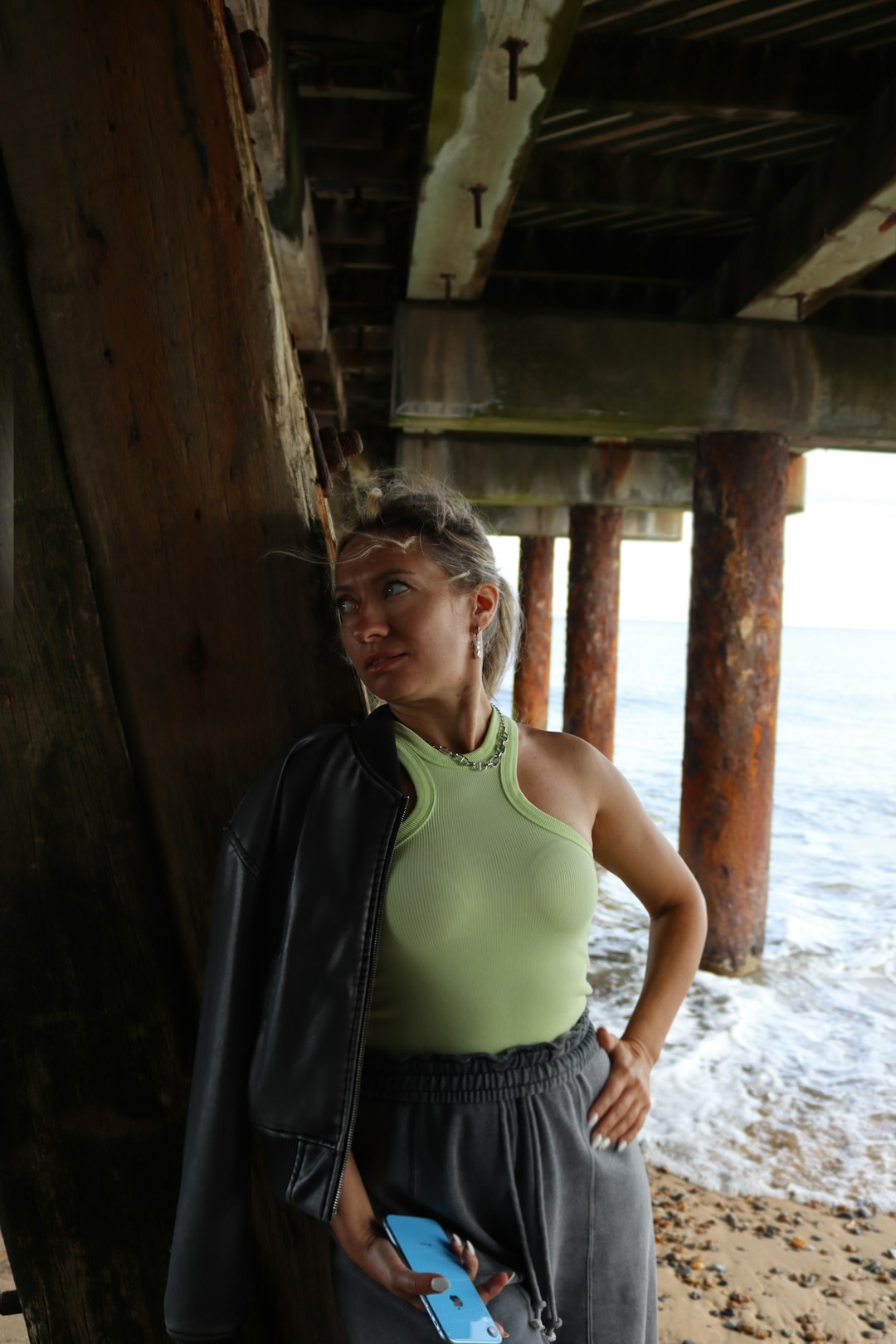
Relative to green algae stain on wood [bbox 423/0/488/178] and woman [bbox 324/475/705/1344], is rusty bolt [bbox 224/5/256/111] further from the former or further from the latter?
green algae stain on wood [bbox 423/0/488/178]

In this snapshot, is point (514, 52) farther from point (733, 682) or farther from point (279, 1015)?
point (733, 682)

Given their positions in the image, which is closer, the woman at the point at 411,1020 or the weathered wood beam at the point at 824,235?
the woman at the point at 411,1020

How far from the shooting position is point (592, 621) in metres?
11.7

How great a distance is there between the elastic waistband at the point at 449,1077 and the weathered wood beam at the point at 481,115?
2.76 metres

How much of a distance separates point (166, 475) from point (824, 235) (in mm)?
4038

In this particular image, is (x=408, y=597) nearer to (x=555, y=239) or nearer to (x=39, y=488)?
(x=39, y=488)

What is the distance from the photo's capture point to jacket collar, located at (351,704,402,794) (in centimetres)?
167

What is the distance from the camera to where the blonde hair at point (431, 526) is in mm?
1859

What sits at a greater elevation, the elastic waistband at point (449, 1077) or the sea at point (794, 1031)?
the elastic waistband at point (449, 1077)

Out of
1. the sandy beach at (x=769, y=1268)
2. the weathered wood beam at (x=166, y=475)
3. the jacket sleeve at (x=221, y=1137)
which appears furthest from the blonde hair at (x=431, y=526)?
the sandy beach at (x=769, y=1268)

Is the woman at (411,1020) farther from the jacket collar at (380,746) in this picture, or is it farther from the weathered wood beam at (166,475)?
the weathered wood beam at (166,475)

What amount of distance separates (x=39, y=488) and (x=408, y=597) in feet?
2.08

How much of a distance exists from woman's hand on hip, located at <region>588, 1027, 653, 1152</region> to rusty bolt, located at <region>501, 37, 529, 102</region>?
277 cm

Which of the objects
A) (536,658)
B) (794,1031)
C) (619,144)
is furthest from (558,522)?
(619,144)
